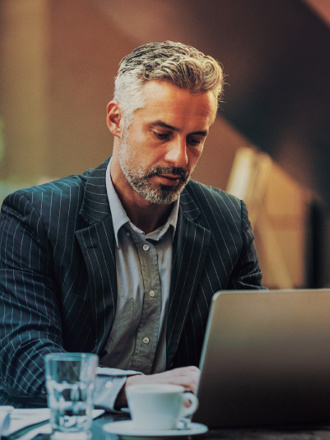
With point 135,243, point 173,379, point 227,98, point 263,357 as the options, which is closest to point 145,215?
point 135,243

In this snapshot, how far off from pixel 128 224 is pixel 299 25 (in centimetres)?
286

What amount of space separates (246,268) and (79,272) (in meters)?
0.51

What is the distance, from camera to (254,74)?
418 cm

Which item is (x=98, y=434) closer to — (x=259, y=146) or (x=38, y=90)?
(x=38, y=90)

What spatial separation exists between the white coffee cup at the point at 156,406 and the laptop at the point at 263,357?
0.06 meters

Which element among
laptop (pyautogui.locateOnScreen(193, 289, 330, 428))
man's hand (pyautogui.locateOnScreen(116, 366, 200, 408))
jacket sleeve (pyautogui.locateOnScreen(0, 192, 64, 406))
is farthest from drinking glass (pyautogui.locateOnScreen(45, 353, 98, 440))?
jacket sleeve (pyautogui.locateOnScreen(0, 192, 64, 406))

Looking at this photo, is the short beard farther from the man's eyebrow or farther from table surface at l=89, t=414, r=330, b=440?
table surface at l=89, t=414, r=330, b=440

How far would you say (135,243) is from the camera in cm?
182

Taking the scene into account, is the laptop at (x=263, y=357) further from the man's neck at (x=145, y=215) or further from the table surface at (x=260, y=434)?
the man's neck at (x=145, y=215)

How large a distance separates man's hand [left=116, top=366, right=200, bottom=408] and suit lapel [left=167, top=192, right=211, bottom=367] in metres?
0.51

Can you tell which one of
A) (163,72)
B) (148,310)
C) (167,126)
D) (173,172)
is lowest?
(148,310)

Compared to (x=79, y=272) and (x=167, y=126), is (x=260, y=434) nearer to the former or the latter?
(x=79, y=272)

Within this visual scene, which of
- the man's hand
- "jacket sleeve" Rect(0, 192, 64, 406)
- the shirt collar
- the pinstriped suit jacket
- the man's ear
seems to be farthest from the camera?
the man's ear

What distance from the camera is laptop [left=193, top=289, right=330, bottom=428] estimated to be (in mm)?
972
